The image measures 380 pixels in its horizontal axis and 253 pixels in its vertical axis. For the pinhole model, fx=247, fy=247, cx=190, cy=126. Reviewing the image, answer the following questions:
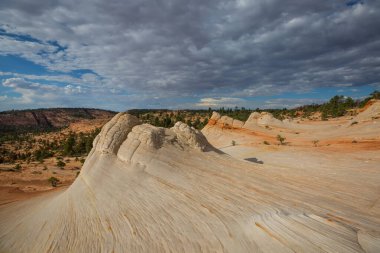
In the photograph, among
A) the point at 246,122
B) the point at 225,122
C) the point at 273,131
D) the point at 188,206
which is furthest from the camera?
the point at 246,122

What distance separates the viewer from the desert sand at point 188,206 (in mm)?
4911

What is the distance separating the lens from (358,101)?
82.6 m

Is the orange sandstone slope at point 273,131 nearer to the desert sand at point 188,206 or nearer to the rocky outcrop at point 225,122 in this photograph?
the rocky outcrop at point 225,122

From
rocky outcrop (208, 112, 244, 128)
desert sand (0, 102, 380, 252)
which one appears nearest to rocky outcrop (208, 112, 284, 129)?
rocky outcrop (208, 112, 244, 128)

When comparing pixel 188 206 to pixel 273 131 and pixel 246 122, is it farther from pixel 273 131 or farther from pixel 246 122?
pixel 246 122

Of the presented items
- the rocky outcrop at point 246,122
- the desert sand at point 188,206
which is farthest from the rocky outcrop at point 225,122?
the desert sand at point 188,206

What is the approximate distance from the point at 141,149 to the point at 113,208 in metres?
2.60

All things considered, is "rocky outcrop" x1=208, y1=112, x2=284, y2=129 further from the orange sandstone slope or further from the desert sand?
the desert sand

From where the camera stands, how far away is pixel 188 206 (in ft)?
20.5

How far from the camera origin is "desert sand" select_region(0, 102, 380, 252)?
16.1ft

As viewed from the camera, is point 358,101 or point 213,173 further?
point 358,101

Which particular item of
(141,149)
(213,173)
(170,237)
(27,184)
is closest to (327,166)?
(213,173)

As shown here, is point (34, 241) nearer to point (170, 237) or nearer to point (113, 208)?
point (113, 208)

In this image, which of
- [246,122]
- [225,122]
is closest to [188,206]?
[225,122]
